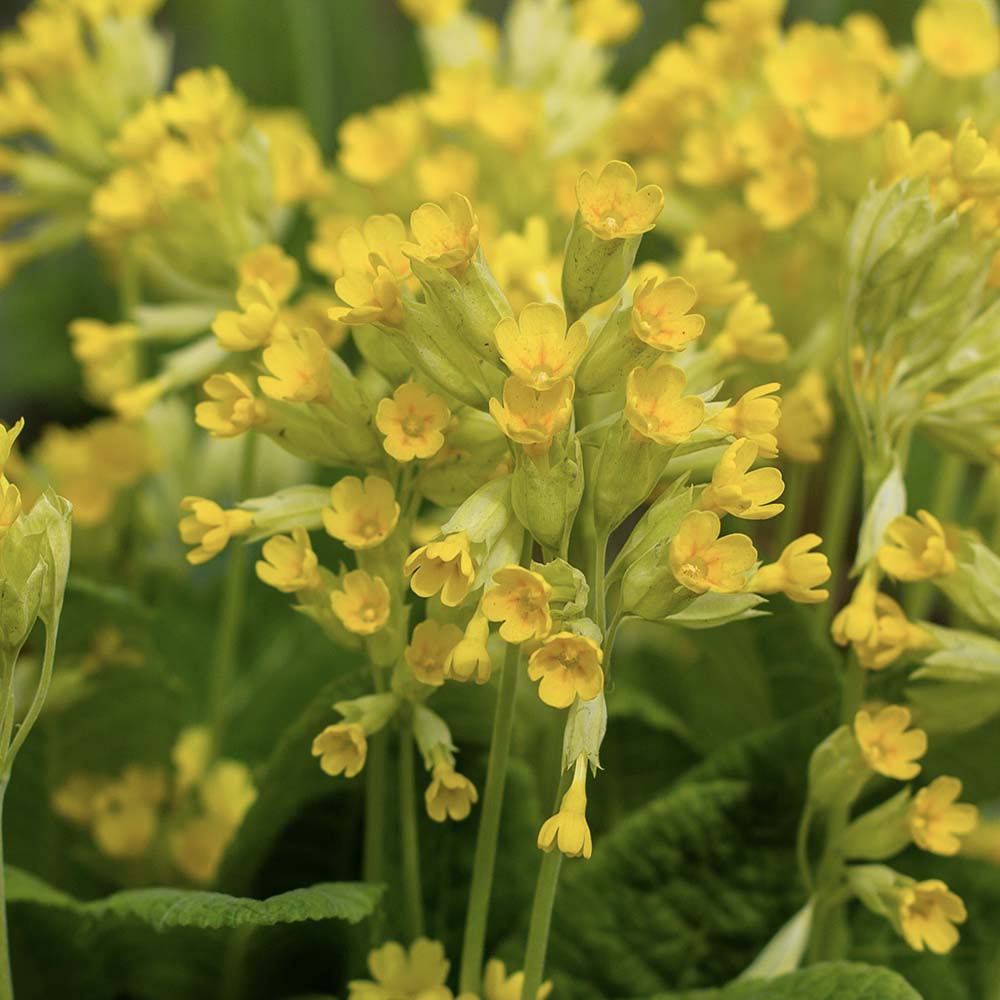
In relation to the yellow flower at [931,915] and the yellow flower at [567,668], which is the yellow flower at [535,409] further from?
the yellow flower at [931,915]

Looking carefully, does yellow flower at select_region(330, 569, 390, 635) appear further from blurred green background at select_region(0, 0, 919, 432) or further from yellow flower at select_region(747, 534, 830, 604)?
blurred green background at select_region(0, 0, 919, 432)

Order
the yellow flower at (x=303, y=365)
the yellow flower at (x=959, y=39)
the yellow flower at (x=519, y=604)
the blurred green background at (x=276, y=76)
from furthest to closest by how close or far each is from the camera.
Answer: the blurred green background at (x=276, y=76)
the yellow flower at (x=959, y=39)
the yellow flower at (x=303, y=365)
the yellow flower at (x=519, y=604)

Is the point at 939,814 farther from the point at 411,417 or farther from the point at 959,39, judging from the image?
the point at 959,39

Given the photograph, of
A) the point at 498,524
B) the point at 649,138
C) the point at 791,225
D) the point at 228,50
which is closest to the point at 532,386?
the point at 498,524

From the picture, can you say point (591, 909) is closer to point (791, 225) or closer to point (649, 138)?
point (791, 225)

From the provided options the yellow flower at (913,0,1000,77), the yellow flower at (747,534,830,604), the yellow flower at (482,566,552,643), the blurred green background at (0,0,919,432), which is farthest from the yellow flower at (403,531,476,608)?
the blurred green background at (0,0,919,432)

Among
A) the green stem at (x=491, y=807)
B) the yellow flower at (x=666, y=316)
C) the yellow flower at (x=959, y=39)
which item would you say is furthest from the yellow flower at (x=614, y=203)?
the yellow flower at (x=959, y=39)
